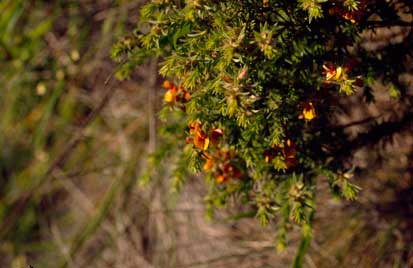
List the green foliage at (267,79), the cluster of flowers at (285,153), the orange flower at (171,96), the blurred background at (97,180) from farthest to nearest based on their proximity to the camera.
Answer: the blurred background at (97,180) → the orange flower at (171,96) → the cluster of flowers at (285,153) → the green foliage at (267,79)

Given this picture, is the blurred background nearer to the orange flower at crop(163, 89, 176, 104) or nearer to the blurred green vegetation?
the blurred green vegetation

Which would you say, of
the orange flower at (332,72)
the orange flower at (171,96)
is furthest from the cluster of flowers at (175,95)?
the orange flower at (332,72)

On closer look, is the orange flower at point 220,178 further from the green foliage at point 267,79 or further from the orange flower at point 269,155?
the orange flower at point 269,155

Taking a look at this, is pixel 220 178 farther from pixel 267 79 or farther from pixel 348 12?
pixel 348 12

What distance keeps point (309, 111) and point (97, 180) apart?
6.70 ft

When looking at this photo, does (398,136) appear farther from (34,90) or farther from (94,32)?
(34,90)

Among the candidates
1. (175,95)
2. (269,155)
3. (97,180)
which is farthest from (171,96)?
(97,180)

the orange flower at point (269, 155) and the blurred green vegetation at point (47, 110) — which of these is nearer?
the orange flower at point (269, 155)

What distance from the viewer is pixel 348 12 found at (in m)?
1.14

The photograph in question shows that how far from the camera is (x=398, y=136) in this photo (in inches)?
72.4

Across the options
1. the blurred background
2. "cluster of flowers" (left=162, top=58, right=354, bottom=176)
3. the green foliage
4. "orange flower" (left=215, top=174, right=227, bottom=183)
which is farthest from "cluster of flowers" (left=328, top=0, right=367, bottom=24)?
the blurred background

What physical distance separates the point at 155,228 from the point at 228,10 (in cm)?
176

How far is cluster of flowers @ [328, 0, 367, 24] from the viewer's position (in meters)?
1.14

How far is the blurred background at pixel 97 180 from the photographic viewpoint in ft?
7.21
